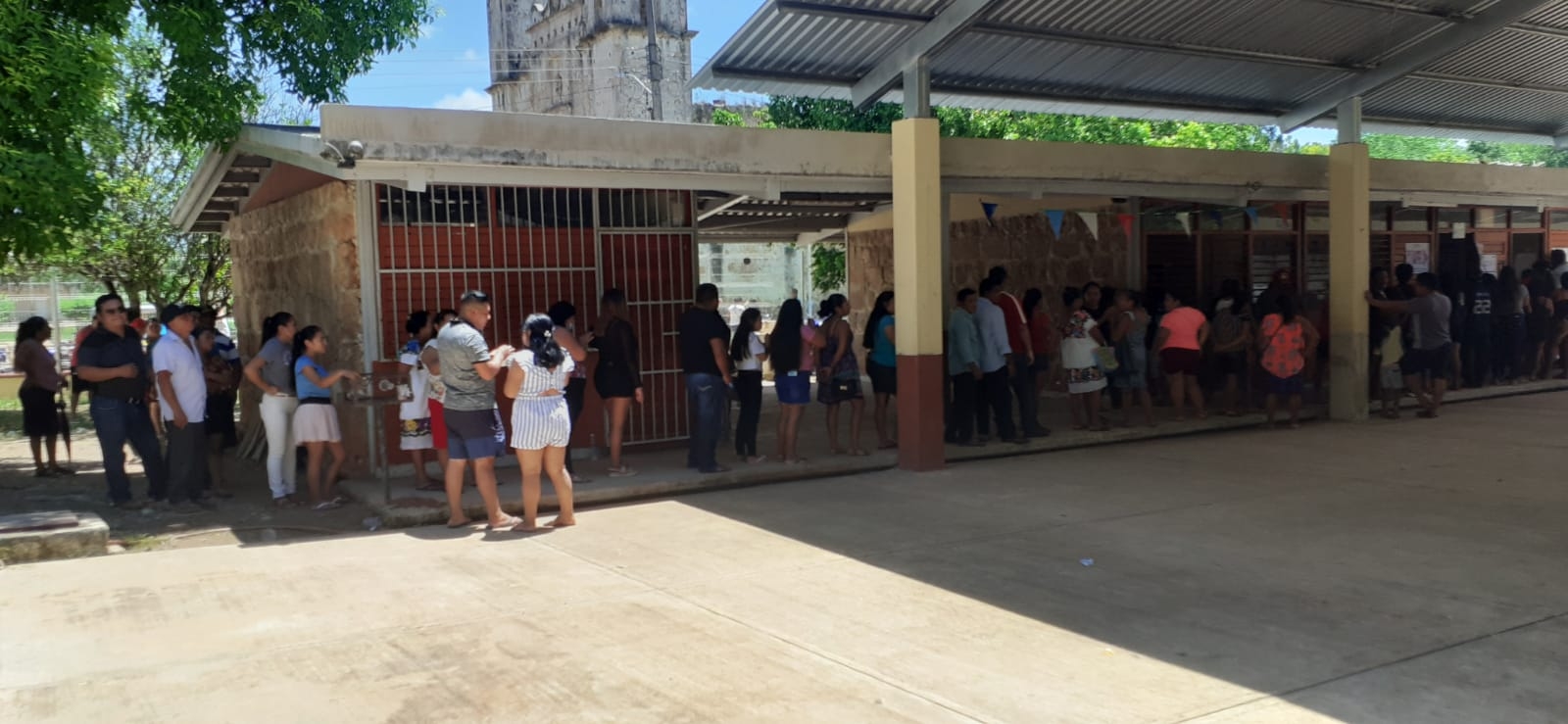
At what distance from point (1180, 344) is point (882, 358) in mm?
3594

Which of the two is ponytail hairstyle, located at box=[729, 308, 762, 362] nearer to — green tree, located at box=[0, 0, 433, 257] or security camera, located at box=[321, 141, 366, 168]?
security camera, located at box=[321, 141, 366, 168]

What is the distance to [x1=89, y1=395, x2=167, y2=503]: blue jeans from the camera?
8.46 metres

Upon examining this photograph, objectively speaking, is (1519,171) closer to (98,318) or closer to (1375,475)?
(1375,475)

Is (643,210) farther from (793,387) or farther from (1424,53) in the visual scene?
(1424,53)

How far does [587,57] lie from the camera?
1857 inches

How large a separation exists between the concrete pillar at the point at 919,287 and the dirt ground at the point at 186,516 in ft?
14.7

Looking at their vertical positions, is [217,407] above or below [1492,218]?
below

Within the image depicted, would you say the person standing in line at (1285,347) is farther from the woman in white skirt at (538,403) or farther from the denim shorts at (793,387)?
the woman in white skirt at (538,403)

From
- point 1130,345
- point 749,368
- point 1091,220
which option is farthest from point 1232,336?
point 749,368

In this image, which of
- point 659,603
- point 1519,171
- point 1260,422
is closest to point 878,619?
point 659,603

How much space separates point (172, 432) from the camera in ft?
28.5

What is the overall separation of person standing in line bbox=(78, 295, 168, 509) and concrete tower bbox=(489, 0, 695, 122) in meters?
32.2

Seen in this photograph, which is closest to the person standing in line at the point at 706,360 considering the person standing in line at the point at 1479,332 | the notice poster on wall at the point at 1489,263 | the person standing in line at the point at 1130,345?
the person standing in line at the point at 1130,345

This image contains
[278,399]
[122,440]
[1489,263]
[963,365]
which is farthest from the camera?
[1489,263]
